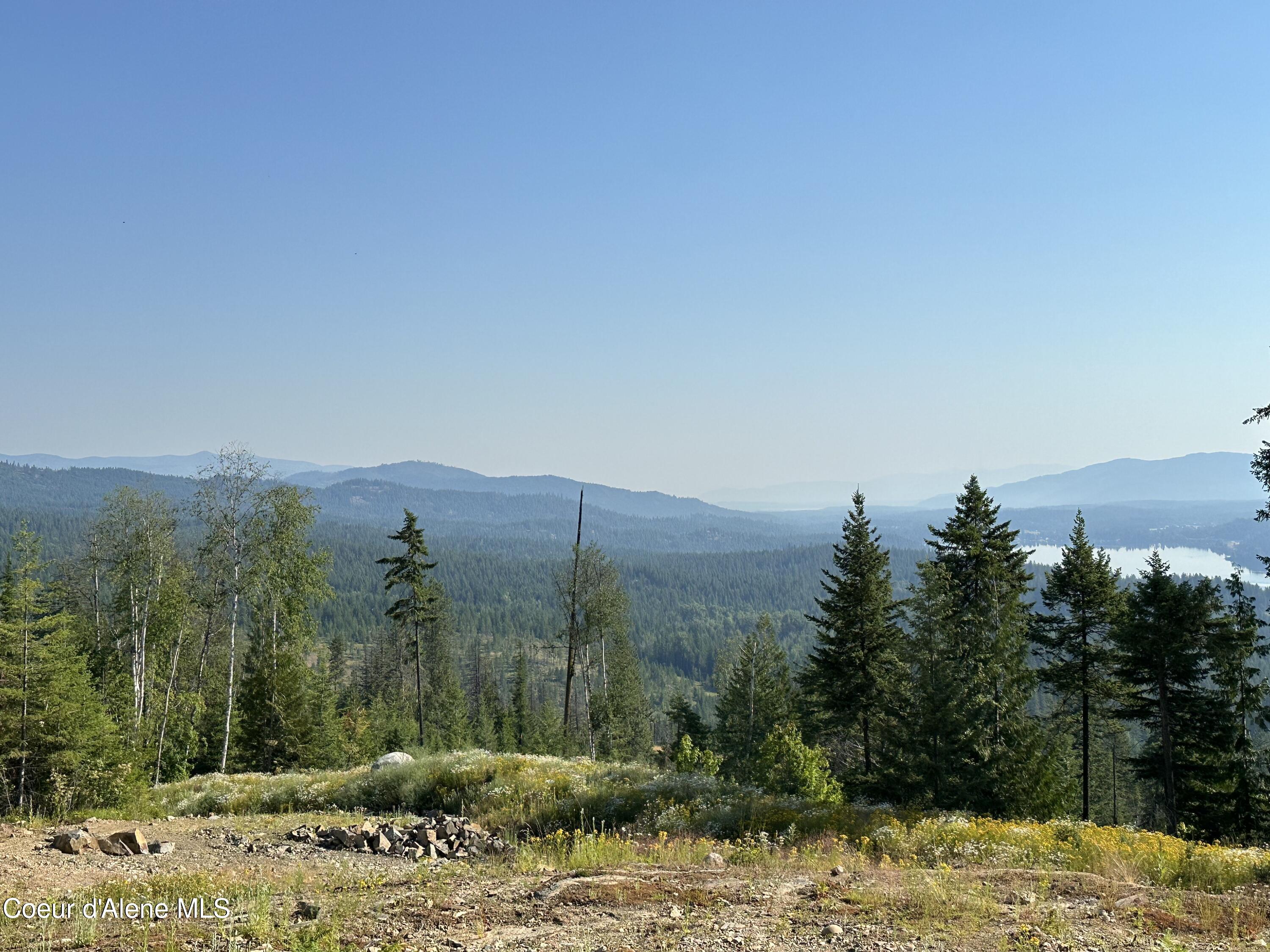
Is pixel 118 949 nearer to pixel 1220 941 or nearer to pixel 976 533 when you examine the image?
pixel 1220 941

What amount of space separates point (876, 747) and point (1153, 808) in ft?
109

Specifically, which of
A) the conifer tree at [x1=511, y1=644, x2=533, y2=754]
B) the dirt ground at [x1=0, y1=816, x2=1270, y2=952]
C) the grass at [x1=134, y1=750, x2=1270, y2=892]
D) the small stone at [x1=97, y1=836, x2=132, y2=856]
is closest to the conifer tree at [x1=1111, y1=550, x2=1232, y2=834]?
the grass at [x1=134, y1=750, x2=1270, y2=892]

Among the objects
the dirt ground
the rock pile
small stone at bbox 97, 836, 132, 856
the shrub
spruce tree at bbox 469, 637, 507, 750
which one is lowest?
spruce tree at bbox 469, 637, 507, 750

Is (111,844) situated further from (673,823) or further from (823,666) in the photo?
(823,666)

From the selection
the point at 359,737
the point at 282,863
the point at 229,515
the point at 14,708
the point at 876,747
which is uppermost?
the point at 229,515

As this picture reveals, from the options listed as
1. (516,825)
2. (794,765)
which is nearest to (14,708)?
(516,825)

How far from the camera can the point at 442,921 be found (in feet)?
22.5

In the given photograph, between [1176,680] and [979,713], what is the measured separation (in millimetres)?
9508

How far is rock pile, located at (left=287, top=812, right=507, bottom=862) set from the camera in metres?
12.0

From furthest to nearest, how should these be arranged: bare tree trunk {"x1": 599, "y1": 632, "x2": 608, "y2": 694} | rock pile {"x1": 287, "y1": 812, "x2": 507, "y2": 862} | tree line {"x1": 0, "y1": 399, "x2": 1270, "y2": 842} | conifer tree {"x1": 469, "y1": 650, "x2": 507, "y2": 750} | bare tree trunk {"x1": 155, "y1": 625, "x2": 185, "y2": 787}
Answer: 1. conifer tree {"x1": 469, "y1": 650, "x2": 507, "y2": 750}
2. bare tree trunk {"x1": 599, "y1": 632, "x2": 608, "y2": 694}
3. bare tree trunk {"x1": 155, "y1": 625, "x2": 185, "y2": 787}
4. tree line {"x1": 0, "y1": 399, "x2": 1270, "y2": 842}
5. rock pile {"x1": 287, "y1": 812, "x2": 507, "y2": 862}

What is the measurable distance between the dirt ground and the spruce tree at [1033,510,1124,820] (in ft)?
61.5

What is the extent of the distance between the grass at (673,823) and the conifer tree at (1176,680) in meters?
12.2

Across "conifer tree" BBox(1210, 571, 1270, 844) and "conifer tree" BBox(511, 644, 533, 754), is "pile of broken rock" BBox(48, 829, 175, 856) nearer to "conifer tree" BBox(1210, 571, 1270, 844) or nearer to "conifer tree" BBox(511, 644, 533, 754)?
"conifer tree" BBox(1210, 571, 1270, 844)

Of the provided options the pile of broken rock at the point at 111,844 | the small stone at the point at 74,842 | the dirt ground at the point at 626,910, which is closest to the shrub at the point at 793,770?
the dirt ground at the point at 626,910
